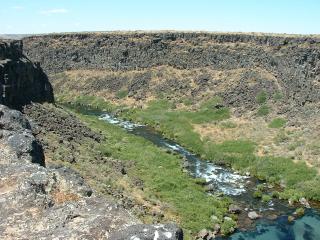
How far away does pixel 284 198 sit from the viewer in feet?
167

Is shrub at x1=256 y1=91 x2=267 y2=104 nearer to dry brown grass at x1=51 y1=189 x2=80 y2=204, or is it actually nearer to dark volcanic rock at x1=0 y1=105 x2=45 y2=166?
dark volcanic rock at x1=0 y1=105 x2=45 y2=166

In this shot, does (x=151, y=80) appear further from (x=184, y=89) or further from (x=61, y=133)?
(x=61, y=133)

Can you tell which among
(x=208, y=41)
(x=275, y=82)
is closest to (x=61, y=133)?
(x=275, y=82)

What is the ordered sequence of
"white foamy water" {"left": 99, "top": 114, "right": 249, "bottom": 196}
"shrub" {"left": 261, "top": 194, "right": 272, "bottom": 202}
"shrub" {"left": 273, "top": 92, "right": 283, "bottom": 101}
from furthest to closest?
"shrub" {"left": 273, "top": 92, "right": 283, "bottom": 101}, "white foamy water" {"left": 99, "top": 114, "right": 249, "bottom": 196}, "shrub" {"left": 261, "top": 194, "right": 272, "bottom": 202}

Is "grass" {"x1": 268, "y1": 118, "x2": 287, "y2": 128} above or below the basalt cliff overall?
below

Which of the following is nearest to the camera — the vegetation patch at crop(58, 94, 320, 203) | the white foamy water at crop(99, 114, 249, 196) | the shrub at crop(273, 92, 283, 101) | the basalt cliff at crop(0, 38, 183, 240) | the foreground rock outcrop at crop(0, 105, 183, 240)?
the foreground rock outcrop at crop(0, 105, 183, 240)

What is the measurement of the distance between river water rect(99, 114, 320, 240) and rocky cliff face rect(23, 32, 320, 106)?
23.5m

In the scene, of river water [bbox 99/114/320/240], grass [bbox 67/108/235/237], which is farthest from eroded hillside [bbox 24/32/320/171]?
grass [bbox 67/108/235/237]

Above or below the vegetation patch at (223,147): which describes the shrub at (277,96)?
above

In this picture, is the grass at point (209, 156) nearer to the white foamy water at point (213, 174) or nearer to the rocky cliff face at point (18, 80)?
the white foamy water at point (213, 174)

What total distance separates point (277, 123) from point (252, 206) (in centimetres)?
2736

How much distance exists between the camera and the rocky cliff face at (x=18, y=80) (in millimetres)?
58781

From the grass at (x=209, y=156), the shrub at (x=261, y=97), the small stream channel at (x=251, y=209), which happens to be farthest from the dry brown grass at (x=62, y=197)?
the shrub at (x=261, y=97)

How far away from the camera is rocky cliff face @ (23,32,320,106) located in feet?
269
